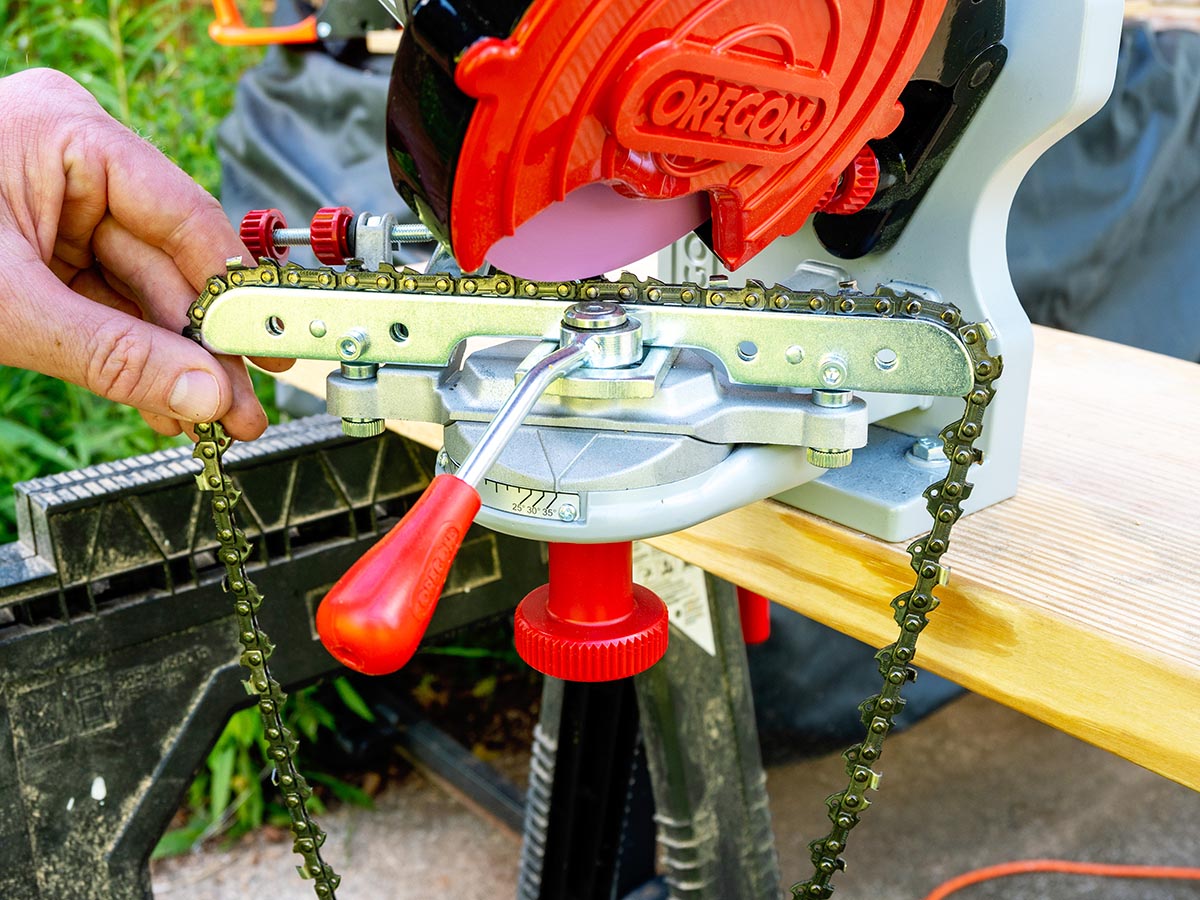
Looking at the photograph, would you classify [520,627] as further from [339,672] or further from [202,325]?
[339,672]

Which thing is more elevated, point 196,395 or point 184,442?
point 196,395

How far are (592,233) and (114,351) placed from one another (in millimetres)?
301

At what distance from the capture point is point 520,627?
0.65 metres

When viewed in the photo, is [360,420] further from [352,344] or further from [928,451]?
[928,451]

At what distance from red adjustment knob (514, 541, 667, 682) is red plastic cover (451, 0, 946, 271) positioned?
0.18m

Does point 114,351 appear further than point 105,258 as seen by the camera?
No

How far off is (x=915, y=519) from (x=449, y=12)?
40 centimetres

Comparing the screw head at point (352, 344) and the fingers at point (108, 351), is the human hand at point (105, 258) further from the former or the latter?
the screw head at point (352, 344)

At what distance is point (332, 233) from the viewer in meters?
0.69

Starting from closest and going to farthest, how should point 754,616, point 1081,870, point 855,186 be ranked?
point 855,186 < point 754,616 < point 1081,870

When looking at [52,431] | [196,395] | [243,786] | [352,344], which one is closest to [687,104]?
[352,344]

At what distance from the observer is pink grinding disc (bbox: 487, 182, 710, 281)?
24.2 inches

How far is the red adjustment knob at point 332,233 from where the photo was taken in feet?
Result: 2.27

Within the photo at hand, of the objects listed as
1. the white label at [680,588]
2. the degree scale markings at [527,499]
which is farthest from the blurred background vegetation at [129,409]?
the degree scale markings at [527,499]
